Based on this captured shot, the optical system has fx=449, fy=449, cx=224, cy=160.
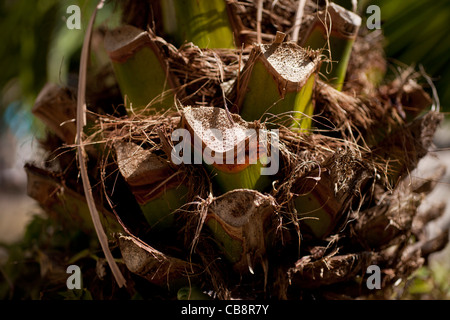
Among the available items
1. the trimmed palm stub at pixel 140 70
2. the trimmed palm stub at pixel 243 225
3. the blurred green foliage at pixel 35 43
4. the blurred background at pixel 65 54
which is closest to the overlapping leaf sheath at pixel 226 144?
the trimmed palm stub at pixel 243 225

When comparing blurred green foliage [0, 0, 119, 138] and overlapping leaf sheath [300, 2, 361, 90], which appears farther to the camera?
blurred green foliage [0, 0, 119, 138]

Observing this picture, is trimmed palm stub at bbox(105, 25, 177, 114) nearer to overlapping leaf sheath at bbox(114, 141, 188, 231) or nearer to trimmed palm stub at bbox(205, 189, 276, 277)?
overlapping leaf sheath at bbox(114, 141, 188, 231)

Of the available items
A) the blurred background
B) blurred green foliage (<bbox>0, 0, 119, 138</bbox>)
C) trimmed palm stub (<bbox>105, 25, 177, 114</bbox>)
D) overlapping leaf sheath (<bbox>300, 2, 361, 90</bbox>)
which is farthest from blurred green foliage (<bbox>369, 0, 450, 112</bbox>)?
blurred green foliage (<bbox>0, 0, 119, 138</bbox>)

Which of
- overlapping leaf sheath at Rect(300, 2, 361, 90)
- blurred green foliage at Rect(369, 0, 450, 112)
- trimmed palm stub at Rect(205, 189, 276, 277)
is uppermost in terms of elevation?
overlapping leaf sheath at Rect(300, 2, 361, 90)

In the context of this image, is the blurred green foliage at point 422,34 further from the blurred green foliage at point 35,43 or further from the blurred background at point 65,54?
the blurred green foliage at point 35,43

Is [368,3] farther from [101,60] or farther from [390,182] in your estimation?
[101,60]

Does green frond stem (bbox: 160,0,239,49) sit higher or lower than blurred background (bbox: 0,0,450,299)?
higher

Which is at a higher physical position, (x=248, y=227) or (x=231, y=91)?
(x=231, y=91)
